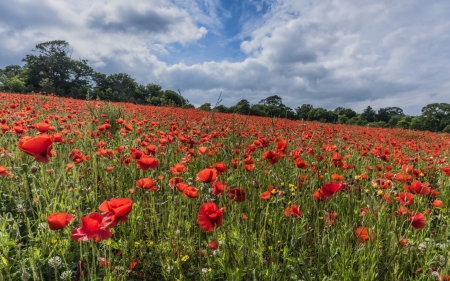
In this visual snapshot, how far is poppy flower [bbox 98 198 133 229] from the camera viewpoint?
1.10 meters

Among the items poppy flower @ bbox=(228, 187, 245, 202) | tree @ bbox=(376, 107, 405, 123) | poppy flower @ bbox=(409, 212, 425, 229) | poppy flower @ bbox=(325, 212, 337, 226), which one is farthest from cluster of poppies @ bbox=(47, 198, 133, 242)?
tree @ bbox=(376, 107, 405, 123)

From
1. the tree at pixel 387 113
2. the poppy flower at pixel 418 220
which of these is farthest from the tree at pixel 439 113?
the poppy flower at pixel 418 220

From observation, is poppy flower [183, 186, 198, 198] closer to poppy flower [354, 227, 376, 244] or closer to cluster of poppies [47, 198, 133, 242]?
cluster of poppies [47, 198, 133, 242]

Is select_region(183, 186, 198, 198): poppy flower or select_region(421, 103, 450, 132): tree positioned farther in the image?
select_region(421, 103, 450, 132): tree

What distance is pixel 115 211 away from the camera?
1.10m

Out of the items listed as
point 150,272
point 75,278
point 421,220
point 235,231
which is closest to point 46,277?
point 75,278

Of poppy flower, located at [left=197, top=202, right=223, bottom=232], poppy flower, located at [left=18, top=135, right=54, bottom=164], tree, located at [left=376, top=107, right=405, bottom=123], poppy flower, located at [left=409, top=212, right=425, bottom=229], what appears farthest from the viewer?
tree, located at [left=376, top=107, right=405, bottom=123]

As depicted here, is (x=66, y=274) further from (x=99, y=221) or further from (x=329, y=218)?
Result: (x=329, y=218)

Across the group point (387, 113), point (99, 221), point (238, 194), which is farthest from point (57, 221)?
point (387, 113)

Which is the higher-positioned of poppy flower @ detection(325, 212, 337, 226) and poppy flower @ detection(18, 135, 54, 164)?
poppy flower @ detection(18, 135, 54, 164)

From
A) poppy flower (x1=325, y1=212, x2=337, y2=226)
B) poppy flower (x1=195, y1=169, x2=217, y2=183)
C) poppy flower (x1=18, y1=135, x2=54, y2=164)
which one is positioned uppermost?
poppy flower (x1=18, y1=135, x2=54, y2=164)

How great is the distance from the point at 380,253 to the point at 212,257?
1172 millimetres

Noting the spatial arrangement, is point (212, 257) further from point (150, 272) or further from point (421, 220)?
point (421, 220)

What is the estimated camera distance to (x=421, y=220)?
5.80ft
